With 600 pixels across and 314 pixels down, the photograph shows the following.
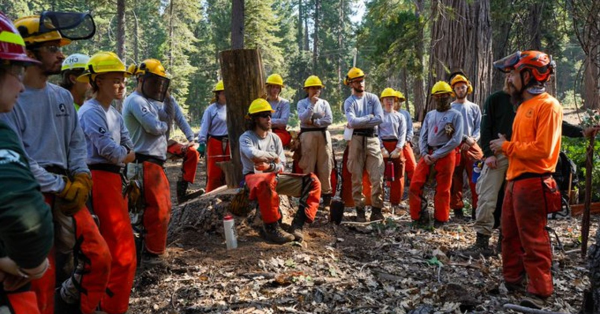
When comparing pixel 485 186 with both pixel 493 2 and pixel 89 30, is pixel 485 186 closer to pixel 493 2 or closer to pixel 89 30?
pixel 89 30

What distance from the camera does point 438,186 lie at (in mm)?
7254

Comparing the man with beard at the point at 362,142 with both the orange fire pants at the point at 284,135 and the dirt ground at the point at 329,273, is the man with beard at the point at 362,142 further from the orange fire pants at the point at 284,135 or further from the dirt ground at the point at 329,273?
the orange fire pants at the point at 284,135

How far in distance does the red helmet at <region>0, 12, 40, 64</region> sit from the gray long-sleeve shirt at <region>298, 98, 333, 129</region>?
617cm

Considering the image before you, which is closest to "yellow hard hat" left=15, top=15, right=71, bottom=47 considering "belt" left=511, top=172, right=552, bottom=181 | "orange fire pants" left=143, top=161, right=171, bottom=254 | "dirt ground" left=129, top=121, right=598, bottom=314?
"orange fire pants" left=143, top=161, right=171, bottom=254

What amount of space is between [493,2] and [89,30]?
16.1 metres

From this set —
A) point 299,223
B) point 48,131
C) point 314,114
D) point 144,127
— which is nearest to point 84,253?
point 48,131

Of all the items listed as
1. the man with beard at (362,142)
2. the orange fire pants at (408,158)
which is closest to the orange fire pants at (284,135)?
the man with beard at (362,142)

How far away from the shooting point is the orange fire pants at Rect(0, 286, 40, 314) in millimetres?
1985

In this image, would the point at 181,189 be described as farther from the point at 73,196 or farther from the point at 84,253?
the point at 73,196

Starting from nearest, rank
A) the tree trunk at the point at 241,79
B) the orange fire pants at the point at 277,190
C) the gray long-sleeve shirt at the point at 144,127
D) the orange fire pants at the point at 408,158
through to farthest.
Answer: the gray long-sleeve shirt at the point at 144,127 < the orange fire pants at the point at 277,190 < the tree trunk at the point at 241,79 < the orange fire pants at the point at 408,158

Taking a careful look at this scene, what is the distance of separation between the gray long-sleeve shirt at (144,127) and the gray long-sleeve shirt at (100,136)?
0.72 metres

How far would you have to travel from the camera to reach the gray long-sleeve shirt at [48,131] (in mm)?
3004

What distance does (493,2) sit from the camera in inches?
647

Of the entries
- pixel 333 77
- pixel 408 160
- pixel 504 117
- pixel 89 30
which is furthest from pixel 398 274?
pixel 333 77
